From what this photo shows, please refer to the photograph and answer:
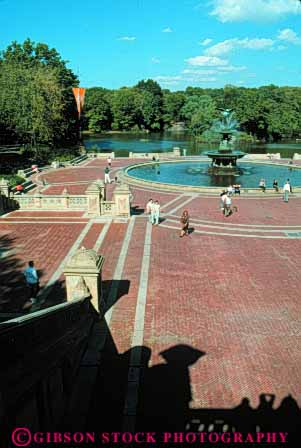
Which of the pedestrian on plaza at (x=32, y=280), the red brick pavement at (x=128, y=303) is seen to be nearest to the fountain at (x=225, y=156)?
the red brick pavement at (x=128, y=303)

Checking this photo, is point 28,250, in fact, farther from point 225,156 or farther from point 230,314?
point 225,156

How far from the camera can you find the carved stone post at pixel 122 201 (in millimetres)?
20094

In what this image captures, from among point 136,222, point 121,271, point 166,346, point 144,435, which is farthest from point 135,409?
point 136,222

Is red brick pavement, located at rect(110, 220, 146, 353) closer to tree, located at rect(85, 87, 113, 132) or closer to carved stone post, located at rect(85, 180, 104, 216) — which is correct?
carved stone post, located at rect(85, 180, 104, 216)

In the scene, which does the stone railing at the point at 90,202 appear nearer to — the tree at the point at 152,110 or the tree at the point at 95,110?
the tree at the point at 95,110

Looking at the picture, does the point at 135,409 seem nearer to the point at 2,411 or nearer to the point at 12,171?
the point at 2,411

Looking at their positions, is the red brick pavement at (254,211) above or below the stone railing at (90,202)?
below

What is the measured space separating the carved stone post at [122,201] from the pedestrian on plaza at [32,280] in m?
9.80

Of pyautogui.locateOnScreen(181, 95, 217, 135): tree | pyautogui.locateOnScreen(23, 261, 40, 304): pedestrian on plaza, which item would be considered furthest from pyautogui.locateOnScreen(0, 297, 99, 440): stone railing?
pyautogui.locateOnScreen(181, 95, 217, 135): tree

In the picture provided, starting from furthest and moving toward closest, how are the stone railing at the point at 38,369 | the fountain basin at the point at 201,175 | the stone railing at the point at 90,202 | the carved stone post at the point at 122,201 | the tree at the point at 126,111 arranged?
the tree at the point at 126,111
the fountain basin at the point at 201,175
the stone railing at the point at 90,202
the carved stone post at the point at 122,201
the stone railing at the point at 38,369

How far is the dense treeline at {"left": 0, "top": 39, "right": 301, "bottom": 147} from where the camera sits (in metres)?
46.2

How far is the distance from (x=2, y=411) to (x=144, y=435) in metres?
2.84

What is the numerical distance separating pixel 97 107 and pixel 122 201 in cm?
9590

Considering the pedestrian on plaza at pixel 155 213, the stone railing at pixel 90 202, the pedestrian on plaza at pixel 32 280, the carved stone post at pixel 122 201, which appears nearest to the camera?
the pedestrian on plaza at pixel 32 280
